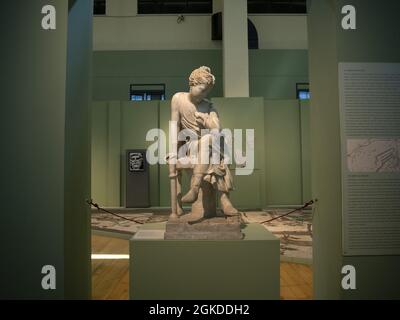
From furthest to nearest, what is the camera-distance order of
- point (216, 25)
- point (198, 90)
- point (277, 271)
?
point (216, 25)
point (198, 90)
point (277, 271)

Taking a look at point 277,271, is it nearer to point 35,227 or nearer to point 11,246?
point 35,227

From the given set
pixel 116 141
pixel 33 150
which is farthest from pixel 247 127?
pixel 33 150

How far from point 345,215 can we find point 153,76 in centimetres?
821

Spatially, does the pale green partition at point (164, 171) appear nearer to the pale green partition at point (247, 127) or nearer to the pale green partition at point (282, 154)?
the pale green partition at point (247, 127)

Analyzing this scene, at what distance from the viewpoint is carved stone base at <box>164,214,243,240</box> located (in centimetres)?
255

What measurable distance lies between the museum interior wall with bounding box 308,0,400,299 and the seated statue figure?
84 cm

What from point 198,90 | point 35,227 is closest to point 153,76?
Answer: point 198,90

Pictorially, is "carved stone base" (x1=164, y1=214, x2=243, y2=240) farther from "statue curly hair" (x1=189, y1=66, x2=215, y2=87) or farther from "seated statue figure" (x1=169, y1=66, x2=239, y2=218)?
"statue curly hair" (x1=189, y1=66, x2=215, y2=87)

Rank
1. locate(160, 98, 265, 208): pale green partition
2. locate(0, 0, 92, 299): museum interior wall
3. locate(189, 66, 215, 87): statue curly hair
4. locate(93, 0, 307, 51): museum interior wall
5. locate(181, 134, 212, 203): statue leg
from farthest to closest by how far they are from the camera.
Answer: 1. locate(93, 0, 307, 51): museum interior wall
2. locate(160, 98, 265, 208): pale green partition
3. locate(189, 66, 215, 87): statue curly hair
4. locate(181, 134, 212, 203): statue leg
5. locate(0, 0, 92, 299): museum interior wall

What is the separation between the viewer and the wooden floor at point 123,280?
3.11 m

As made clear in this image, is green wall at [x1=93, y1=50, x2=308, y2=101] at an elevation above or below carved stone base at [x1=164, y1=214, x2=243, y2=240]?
above

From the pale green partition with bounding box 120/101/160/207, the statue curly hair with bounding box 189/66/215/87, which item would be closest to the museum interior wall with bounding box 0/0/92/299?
the statue curly hair with bounding box 189/66/215/87

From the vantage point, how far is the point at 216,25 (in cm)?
948

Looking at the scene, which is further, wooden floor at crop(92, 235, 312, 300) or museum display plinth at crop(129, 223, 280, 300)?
wooden floor at crop(92, 235, 312, 300)
